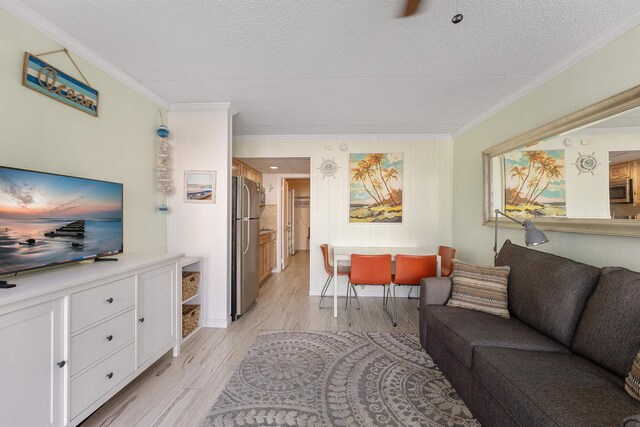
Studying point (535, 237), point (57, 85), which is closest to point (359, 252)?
point (535, 237)

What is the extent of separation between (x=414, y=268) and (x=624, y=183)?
1.83 metres

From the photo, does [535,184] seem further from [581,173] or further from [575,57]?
[575,57]

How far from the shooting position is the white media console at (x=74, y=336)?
1.10 meters

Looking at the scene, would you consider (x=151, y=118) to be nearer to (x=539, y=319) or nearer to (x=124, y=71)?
(x=124, y=71)

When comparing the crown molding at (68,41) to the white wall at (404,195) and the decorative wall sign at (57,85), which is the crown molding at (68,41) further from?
the white wall at (404,195)

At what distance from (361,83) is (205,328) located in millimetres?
3090

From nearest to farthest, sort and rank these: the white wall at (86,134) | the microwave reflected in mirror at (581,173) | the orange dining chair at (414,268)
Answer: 1. the white wall at (86,134)
2. the microwave reflected in mirror at (581,173)
3. the orange dining chair at (414,268)

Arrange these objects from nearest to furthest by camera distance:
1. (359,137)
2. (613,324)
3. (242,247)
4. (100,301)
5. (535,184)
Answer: (613,324), (100,301), (535,184), (242,247), (359,137)

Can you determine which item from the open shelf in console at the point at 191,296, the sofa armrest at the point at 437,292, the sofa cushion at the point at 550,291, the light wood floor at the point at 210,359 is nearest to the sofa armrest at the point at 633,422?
the sofa cushion at the point at 550,291

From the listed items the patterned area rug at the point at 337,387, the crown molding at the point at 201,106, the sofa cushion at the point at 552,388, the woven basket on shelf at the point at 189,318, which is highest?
the crown molding at the point at 201,106

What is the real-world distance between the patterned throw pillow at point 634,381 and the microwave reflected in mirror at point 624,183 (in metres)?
1.00

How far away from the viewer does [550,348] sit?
1512 mm

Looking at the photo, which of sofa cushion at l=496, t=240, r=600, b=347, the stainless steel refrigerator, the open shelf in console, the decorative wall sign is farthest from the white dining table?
the decorative wall sign

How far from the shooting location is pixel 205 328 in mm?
2867
